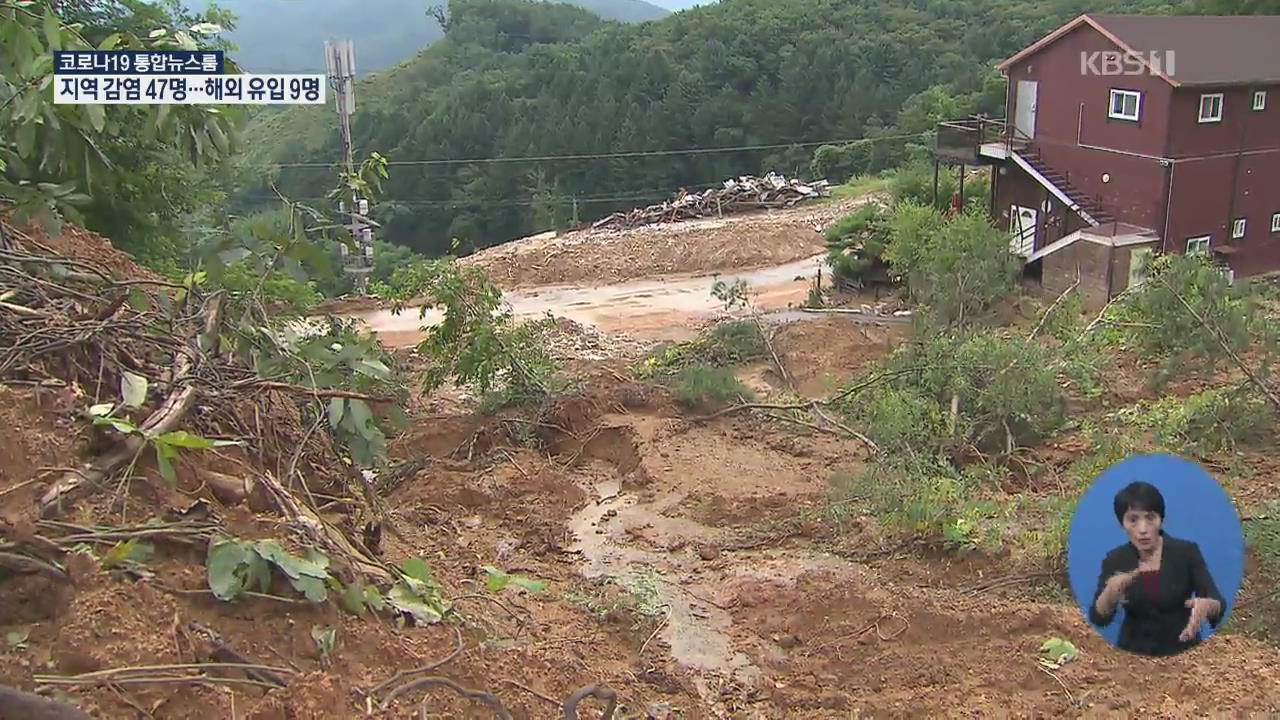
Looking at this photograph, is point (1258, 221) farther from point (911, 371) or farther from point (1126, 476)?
point (1126, 476)

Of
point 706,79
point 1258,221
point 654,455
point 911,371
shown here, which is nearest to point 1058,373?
point 911,371

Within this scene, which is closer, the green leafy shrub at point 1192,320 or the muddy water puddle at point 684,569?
the muddy water puddle at point 684,569

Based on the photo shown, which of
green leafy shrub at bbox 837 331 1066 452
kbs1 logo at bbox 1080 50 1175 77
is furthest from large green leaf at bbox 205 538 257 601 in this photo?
kbs1 logo at bbox 1080 50 1175 77

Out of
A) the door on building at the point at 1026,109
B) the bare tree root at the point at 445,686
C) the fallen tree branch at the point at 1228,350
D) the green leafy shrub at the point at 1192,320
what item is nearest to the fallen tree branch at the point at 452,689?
the bare tree root at the point at 445,686

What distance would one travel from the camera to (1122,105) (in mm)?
17438

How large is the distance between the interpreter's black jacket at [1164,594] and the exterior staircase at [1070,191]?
53.1 feet

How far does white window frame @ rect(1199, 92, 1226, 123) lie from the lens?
661 inches

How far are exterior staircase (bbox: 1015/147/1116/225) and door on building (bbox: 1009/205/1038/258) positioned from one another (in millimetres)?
839

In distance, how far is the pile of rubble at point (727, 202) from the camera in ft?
90.6

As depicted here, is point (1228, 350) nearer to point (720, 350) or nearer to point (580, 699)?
point (720, 350)

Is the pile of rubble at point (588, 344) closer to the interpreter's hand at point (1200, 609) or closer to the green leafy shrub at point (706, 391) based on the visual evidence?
the green leafy shrub at point (706, 391)

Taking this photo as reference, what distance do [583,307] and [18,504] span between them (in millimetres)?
17088

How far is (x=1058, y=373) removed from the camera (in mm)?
10477

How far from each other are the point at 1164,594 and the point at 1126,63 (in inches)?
644
